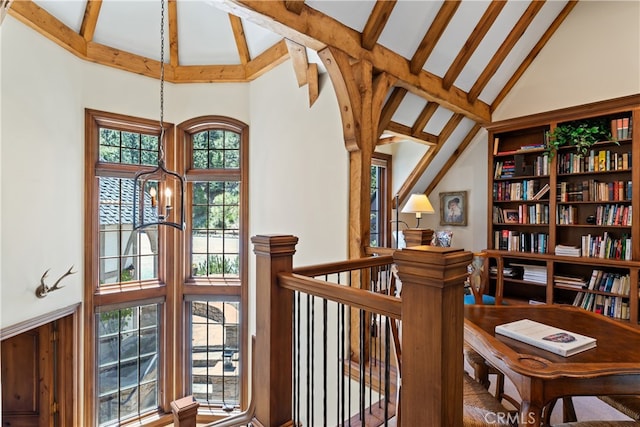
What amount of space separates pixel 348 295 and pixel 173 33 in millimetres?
4692

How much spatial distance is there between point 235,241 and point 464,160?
3613 millimetres

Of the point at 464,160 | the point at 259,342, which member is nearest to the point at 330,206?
the point at 259,342

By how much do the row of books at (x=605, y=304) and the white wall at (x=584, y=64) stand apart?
1.71 meters

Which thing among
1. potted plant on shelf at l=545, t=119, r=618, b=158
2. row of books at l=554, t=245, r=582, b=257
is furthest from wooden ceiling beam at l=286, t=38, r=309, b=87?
row of books at l=554, t=245, r=582, b=257

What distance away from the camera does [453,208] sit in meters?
5.20

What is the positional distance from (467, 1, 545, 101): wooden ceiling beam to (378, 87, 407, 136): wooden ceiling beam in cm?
109

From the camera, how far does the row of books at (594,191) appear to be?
3.56 meters

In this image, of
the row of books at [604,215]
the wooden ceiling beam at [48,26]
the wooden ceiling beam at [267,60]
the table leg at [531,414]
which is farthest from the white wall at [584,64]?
the wooden ceiling beam at [48,26]

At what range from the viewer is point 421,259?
3.19 feet

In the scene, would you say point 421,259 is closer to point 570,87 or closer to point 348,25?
point 348,25

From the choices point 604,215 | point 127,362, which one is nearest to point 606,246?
point 604,215

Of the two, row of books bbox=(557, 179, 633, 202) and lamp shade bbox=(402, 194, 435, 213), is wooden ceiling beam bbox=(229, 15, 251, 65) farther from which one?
row of books bbox=(557, 179, 633, 202)

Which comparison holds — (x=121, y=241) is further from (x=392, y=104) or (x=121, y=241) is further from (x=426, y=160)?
(x=426, y=160)

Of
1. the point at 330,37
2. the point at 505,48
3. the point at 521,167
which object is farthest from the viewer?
the point at 521,167
